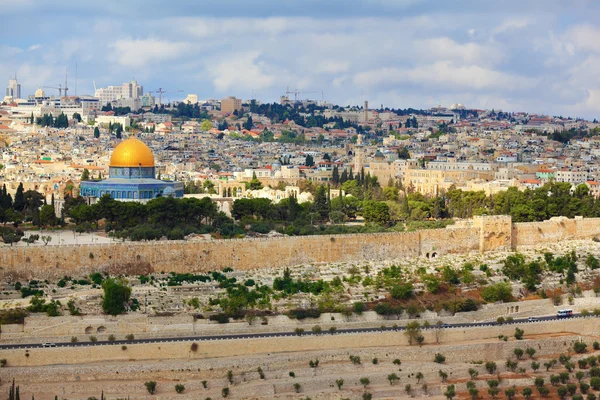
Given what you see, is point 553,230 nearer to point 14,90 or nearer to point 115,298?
point 115,298

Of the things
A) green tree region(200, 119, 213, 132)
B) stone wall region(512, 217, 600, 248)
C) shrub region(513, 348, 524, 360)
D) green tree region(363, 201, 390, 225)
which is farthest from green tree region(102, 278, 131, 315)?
green tree region(200, 119, 213, 132)

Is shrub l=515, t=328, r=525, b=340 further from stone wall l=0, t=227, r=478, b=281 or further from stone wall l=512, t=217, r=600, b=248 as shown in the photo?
stone wall l=512, t=217, r=600, b=248

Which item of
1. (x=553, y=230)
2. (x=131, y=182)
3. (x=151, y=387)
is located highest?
(x=131, y=182)

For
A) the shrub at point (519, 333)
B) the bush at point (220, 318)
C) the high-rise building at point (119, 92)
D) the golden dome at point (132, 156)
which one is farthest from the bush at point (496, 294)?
the high-rise building at point (119, 92)

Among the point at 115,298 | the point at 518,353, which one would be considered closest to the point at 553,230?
the point at 518,353

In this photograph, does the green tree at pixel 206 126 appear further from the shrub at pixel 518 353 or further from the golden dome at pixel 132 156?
the shrub at pixel 518 353

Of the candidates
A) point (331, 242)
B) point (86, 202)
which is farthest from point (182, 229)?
point (86, 202)

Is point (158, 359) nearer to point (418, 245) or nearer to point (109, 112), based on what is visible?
point (418, 245)
